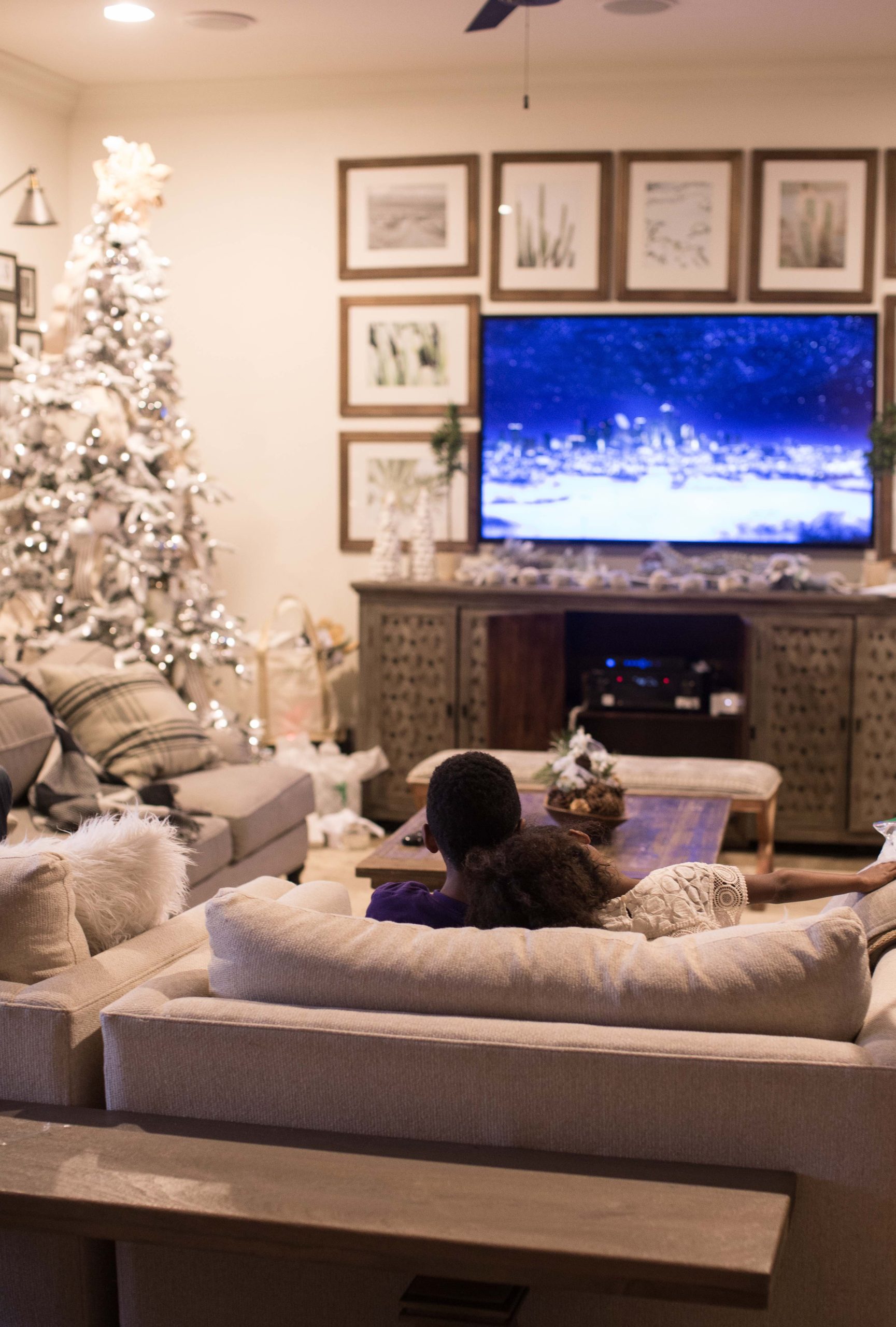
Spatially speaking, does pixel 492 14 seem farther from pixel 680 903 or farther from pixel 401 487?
pixel 680 903

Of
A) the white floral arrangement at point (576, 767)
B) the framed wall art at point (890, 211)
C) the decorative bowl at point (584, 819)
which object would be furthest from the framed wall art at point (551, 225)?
the decorative bowl at point (584, 819)

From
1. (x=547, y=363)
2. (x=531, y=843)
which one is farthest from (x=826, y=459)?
(x=531, y=843)

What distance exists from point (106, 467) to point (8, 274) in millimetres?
1105

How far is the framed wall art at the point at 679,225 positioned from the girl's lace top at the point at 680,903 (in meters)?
4.10

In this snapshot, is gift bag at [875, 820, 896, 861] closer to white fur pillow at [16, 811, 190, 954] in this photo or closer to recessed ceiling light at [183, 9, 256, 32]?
white fur pillow at [16, 811, 190, 954]

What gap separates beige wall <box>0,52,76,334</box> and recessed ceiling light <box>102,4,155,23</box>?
2.78 feet

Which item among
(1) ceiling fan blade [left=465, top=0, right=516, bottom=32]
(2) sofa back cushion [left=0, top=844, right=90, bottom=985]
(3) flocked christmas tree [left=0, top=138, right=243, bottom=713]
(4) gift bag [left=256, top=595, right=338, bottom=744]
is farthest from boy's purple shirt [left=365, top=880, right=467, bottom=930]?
(4) gift bag [left=256, top=595, right=338, bottom=744]

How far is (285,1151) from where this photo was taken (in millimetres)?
1651

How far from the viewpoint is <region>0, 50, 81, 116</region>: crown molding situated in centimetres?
556

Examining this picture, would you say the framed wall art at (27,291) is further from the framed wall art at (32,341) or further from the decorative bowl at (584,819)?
the decorative bowl at (584,819)

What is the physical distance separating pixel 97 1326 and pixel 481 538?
14.4 feet

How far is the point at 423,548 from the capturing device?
5664 millimetres

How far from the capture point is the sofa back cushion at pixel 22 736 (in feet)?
12.0

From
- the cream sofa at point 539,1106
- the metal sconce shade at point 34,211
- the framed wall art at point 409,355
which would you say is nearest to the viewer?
the cream sofa at point 539,1106
